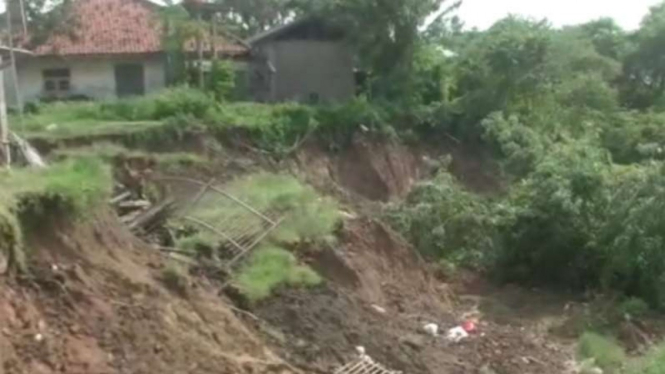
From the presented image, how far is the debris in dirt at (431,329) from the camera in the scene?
1798 centimetres

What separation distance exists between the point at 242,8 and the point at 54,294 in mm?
41127

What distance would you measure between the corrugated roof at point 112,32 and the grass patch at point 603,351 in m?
22.2

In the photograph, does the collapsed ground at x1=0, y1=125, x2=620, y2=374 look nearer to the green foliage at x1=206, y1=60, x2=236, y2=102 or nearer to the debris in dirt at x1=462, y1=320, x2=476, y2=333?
the debris in dirt at x1=462, y1=320, x2=476, y2=333

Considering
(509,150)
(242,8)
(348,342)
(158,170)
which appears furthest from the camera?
(242,8)

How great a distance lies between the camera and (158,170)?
71.8 feet

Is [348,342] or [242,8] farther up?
[242,8]

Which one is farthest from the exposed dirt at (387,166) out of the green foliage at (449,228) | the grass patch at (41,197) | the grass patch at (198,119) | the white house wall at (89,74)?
the grass patch at (41,197)

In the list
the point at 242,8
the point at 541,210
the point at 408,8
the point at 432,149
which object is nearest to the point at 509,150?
the point at 541,210

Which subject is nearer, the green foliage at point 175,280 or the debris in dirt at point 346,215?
the green foliage at point 175,280

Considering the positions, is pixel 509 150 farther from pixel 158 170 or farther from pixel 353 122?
pixel 158 170

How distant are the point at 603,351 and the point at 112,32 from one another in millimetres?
26547

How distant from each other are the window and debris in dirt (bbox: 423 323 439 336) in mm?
25000

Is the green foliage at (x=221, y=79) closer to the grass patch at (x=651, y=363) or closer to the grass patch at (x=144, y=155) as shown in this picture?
the grass patch at (x=144, y=155)

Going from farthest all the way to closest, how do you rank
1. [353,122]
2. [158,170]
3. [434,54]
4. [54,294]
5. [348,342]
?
[434,54] < [353,122] < [158,170] < [348,342] < [54,294]
